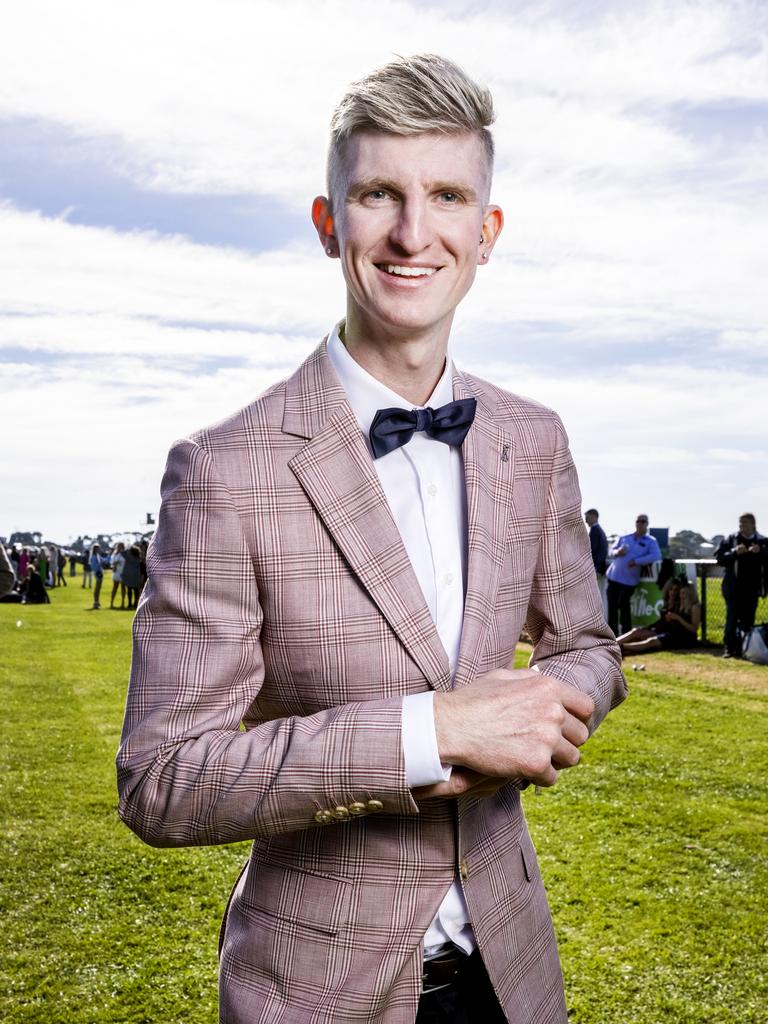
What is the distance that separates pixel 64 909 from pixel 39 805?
2354mm

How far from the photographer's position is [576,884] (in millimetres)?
6555

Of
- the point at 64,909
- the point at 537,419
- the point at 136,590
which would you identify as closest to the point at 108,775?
the point at 64,909

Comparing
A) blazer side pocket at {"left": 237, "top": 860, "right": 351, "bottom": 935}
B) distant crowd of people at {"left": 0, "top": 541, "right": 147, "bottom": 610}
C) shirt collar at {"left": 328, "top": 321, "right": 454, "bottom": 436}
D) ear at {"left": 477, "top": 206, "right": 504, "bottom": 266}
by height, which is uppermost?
ear at {"left": 477, "top": 206, "right": 504, "bottom": 266}

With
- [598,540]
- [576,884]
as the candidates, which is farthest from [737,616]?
[576,884]

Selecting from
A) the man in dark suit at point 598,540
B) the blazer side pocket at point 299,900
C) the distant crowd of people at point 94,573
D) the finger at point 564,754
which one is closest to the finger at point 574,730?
the finger at point 564,754

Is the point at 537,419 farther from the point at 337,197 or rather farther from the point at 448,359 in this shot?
the point at 337,197

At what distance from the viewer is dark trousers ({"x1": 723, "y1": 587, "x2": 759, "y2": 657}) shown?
15.4m

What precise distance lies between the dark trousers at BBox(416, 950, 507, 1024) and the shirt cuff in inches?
20.0

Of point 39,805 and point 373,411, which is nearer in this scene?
point 373,411

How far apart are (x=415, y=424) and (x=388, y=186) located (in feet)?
1.41

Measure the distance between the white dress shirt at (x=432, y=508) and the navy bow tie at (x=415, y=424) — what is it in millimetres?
36

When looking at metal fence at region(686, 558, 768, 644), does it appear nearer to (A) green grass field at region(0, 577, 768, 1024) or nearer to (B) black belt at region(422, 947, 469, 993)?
(A) green grass field at region(0, 577, 768, 1024)

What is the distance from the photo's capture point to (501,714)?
5.26ft

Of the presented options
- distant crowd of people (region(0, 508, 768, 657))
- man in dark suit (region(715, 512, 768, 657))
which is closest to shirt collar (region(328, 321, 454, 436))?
distant crowd of people (region(0, 508, 768, 657))
